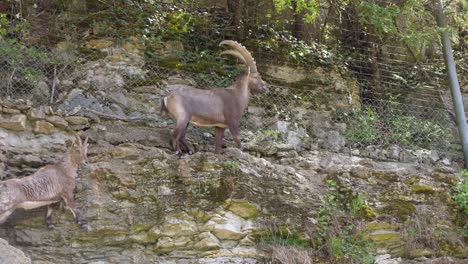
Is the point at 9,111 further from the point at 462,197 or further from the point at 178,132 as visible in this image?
the point at 462,197

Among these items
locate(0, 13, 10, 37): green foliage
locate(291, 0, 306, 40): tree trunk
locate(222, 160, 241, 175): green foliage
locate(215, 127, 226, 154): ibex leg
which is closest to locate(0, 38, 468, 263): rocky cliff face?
locate(222, 160, 241, 175): green foliage

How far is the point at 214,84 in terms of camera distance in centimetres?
916

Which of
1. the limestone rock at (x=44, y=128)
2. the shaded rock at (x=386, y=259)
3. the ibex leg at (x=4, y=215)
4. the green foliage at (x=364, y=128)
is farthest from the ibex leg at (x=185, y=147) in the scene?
the green foliage at (x=364, y=128)

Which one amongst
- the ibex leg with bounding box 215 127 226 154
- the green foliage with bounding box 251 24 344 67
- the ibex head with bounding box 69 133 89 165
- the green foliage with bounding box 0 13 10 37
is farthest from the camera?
the green foliage with bounding box 251 24 344 67

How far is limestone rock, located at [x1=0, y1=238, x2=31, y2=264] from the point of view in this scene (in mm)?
5147

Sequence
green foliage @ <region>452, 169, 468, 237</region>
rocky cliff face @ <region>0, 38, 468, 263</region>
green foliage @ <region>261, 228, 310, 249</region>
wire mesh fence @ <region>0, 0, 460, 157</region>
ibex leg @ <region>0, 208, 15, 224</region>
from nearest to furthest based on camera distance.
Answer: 1. ibex leg @ <region>0, 208, 15, 224</region>
2. rocky cliff face @ <region>0, 38, 468, 263</region>
3. green foliage @ <region>261, 228, 310, 249</region>
4. green foliage @ <region>452, 169, 468, 237</region>
5. wire mesh fence @ <region>0, 0, 460, 157</region>

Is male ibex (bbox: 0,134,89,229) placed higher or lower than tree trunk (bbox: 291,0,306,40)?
lower

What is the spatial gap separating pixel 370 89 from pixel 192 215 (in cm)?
478

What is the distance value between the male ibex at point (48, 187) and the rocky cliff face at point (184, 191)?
148 mm

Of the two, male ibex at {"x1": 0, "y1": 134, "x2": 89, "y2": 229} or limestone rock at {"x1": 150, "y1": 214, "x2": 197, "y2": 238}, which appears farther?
limestone rock at {"x1": 150, "y1": 214, "x2": 197, "y2": 238}

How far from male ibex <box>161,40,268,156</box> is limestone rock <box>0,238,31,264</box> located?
7.99 ft

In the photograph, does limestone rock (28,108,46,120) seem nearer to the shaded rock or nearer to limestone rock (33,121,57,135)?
limestone rock (33,121,57,135)

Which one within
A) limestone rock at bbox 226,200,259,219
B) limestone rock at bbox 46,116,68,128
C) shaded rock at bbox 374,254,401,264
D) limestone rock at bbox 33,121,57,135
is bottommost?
shaded rock at bbox 374,254,401,264

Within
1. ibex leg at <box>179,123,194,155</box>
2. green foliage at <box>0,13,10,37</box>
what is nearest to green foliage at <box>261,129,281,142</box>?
ibex leg at <box>179,123,194,155</box>
